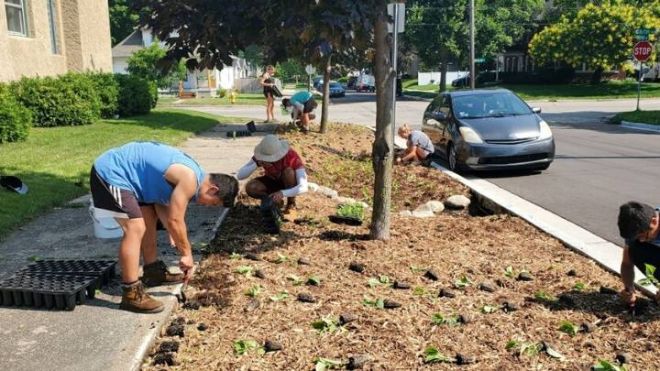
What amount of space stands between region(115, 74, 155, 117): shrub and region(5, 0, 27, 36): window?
3.67m

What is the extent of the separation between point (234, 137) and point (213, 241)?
32.9ft

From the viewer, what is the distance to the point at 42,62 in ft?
55.4

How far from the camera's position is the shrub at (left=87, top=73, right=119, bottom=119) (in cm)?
1806

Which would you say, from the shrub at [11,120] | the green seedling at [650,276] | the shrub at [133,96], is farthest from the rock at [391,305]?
the shrub at [133,96]

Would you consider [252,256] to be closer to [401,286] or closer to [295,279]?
[295,279]

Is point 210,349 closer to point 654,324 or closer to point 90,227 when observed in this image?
point 654,324

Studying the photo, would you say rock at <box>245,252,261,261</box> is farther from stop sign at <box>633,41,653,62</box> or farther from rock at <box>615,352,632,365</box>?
stop sign at <box>633,41,653,62</box>

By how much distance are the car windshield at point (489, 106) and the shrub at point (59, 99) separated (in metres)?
9.86

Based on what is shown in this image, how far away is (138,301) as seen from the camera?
3881 millimetres

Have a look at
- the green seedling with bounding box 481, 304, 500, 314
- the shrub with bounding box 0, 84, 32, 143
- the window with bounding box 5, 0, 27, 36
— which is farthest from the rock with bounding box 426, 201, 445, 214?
the window with bounding box 5, 0, 27, 36

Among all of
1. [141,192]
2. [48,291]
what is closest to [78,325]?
[48,291]

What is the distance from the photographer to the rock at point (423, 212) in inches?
264

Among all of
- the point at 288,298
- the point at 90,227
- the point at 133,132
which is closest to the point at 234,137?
the point at 133,132

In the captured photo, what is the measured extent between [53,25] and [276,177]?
15730 mm
